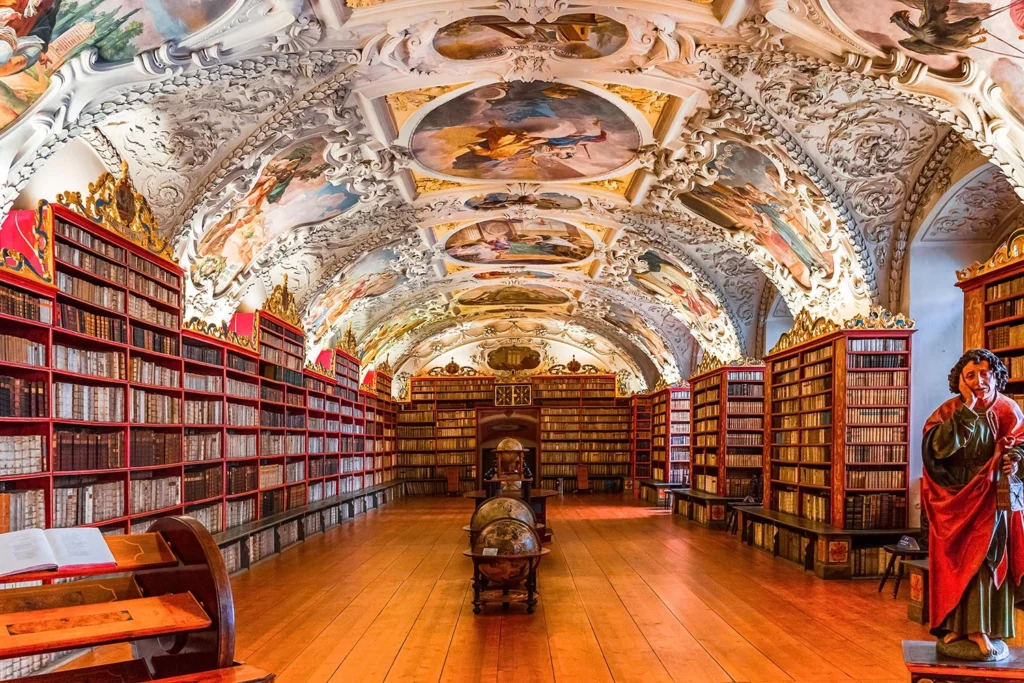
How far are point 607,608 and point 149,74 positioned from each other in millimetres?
6721

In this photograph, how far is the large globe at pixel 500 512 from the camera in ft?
31.3

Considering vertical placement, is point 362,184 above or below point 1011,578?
above

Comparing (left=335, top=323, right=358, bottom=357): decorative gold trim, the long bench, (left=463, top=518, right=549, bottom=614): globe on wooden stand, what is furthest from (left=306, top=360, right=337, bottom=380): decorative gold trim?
(left=463, top=518, right=549, bottom=614): globe on wooden stand

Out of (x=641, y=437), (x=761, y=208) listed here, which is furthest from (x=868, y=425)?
(x=641, y=437)

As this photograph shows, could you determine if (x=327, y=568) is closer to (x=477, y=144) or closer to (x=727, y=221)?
(x=477, y=144)

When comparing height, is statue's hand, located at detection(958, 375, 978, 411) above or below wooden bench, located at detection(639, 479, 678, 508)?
above

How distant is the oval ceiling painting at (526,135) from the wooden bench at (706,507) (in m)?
7.56

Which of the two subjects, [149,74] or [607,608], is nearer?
[149,74]

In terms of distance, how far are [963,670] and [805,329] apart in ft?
27.7

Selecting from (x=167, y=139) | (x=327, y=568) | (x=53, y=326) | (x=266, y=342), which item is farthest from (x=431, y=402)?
(x=53, y=326)

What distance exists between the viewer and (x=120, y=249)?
29.2 ft

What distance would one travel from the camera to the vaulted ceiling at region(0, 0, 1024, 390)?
7266 millimetres

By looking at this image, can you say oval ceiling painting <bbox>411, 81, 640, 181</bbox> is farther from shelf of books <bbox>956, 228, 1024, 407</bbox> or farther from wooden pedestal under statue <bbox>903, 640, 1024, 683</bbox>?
wooden pedestal under statue <bbox>903, 640, 1024, 683</bbox>

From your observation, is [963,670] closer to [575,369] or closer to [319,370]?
[319,370]
